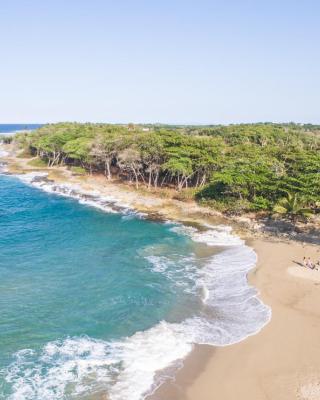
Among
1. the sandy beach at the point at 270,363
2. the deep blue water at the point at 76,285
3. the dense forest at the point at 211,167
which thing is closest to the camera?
the sandy beach at the point at 270,363

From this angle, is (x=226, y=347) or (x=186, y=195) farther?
(x=186, y=195)

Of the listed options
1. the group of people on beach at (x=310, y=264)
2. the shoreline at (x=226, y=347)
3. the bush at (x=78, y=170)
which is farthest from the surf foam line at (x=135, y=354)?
the bush at (x=78, y=170)

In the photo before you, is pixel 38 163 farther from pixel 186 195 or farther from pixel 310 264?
pixel 310 264

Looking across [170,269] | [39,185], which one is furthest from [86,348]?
[39,185]

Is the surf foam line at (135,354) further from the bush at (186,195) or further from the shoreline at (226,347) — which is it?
the bush at (186,195)

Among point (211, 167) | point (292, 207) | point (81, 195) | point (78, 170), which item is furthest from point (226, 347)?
point (78, 170)

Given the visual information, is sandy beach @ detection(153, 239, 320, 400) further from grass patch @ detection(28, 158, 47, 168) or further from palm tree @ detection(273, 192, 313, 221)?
grass patch @ detection(28, 158, 47, 168)

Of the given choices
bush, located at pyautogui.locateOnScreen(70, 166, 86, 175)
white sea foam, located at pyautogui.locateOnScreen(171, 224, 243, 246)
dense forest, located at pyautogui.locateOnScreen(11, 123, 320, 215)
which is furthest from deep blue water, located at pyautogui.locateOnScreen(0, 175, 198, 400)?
bush, located at pyautogui.locateOnScreen(70, 166, 86, 175)
